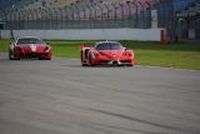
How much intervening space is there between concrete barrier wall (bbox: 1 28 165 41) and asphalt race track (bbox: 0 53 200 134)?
1481 inches

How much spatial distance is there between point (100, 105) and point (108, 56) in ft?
48.0

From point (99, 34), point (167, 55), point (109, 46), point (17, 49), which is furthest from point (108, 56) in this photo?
point (99, 34)

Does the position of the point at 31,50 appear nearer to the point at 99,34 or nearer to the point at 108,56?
the point at 108,56

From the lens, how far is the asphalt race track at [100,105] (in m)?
9.71

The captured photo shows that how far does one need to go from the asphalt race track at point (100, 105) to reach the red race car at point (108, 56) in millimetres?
6860

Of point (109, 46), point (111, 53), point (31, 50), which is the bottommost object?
point (31, 50)

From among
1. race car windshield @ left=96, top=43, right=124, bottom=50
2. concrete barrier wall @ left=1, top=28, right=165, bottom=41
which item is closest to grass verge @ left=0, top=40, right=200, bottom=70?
race car windshield @ left=96, top=43, right=124, bottom=50

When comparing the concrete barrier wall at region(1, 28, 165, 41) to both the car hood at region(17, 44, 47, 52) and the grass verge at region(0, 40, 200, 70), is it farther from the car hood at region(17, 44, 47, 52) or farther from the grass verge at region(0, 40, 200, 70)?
the car hood at region(17, 44, 47, 52)

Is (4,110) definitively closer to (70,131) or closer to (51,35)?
(70,131)

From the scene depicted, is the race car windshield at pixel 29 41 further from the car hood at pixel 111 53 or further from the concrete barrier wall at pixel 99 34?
the concrete barrier wall at pixel 99 34

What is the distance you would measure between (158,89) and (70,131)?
673cm

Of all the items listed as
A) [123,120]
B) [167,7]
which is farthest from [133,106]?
[167,7]

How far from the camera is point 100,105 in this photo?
494 inches

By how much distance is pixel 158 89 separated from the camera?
623 inches
